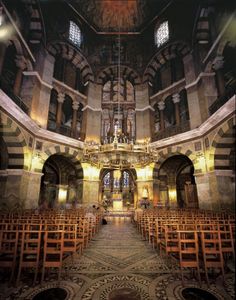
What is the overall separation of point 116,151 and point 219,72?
27.2ft

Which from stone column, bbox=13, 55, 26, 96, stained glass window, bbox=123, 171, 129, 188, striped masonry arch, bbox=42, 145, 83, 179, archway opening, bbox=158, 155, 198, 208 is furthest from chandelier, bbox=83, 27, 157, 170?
stained glass window, bbox=123, 171, 129, 188

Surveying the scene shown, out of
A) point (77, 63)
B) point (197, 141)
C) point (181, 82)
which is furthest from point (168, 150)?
point (77, 63)

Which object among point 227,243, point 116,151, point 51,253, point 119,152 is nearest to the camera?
point 51,253

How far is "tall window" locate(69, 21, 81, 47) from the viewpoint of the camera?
608 inches

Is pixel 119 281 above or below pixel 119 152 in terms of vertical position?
below

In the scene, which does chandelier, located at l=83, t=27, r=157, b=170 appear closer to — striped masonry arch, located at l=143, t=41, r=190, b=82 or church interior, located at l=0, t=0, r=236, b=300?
church interior, located at l=0, t=0, r=236, b=300

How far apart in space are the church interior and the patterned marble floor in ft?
0.08

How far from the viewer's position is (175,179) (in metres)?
15.6

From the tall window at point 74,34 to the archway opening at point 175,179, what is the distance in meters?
13.6

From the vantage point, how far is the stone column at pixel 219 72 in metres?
10.3

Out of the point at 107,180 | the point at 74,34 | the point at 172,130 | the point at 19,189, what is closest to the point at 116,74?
the point at 74,34

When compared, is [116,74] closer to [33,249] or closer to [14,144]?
[14,144]

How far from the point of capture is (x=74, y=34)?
51.9ft

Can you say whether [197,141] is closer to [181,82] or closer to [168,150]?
[168,150]
